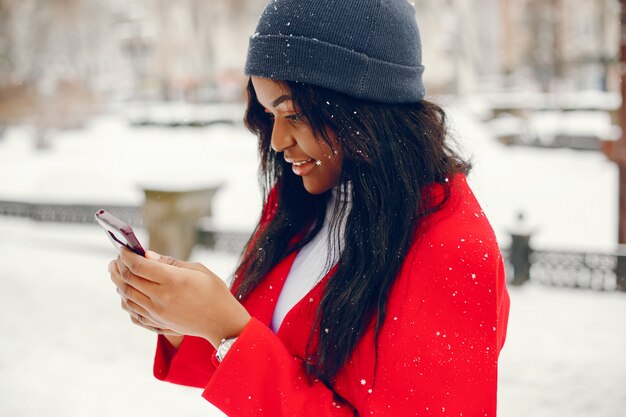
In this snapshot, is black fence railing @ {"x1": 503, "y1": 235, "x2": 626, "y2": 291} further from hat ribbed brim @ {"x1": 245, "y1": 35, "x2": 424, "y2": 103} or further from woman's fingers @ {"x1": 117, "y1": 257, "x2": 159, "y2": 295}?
woman's fingers @ {"x1": 117, "y1": 257, "x2": 159, "y2": 295}

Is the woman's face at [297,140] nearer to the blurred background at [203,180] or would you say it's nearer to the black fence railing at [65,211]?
the blurred background at [203,180]

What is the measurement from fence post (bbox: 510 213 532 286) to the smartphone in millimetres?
6009

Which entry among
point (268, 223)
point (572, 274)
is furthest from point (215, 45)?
point (268, 223)

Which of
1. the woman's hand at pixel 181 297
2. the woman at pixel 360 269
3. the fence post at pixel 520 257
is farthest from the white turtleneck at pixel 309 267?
the fence post at pixel 520 257

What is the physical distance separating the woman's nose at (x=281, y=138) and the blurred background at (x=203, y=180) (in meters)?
0.42

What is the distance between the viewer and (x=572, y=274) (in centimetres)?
680

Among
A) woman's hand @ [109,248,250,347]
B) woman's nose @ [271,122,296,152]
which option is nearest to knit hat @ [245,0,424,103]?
woman's nose @ [271,122,296,152]

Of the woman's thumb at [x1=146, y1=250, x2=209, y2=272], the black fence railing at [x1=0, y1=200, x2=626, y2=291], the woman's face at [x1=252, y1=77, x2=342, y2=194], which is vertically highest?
the woman's face at [x1=252, y1=77, x2=342, y2=194]

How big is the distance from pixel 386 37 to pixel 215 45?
95.3 ft

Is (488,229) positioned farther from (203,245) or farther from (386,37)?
(203,245)

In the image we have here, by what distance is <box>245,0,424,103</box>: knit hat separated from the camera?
50.0 inches

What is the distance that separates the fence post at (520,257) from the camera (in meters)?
6.62

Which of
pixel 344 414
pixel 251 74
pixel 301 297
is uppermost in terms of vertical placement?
pixel 251 74

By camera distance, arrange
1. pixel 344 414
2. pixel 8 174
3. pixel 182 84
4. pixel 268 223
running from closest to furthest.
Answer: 1. pixel 344 414
2. pixel 268 223
3. pixel 8 174
4. pixel 182 84
